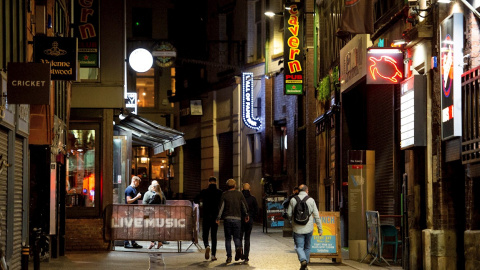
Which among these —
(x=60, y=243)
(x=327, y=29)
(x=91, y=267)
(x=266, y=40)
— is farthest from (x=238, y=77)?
(x=91, y=267)

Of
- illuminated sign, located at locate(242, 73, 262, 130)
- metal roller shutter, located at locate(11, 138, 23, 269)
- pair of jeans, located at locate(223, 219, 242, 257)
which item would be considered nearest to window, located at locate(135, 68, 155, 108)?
illuminated sign, located at locate(242, 73, 262, 130)

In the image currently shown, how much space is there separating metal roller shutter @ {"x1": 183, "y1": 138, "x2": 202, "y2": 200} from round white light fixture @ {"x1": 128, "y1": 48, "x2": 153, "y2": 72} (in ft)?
66.7

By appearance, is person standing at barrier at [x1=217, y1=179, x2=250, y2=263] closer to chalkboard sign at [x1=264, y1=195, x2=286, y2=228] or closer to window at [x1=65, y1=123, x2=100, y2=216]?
window at [x1=65, y1=123, x2=100, y2=216]

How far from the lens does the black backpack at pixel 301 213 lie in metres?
17.0

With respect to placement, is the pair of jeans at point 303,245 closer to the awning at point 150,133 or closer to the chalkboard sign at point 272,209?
the awning at point 150,133

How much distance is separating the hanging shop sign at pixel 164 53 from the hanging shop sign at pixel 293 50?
Result: 7868 millimetres

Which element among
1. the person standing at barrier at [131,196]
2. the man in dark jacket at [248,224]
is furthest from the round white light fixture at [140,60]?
the man in dark jacket at [248,224]

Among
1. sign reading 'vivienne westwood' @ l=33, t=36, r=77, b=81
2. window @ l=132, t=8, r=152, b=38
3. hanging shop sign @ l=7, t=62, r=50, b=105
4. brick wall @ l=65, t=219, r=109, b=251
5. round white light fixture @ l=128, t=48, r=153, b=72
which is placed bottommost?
brick wall @ l=65, t=219, r=109, b=251

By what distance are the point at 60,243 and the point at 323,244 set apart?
6.27 meters

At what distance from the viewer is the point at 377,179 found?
22484 mm

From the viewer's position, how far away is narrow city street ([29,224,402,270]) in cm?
1823

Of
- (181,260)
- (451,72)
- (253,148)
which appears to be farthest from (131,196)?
(253,148)

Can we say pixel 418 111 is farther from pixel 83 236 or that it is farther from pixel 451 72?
pixel 83 236

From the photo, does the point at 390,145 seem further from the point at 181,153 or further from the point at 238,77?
the point at 181,153
